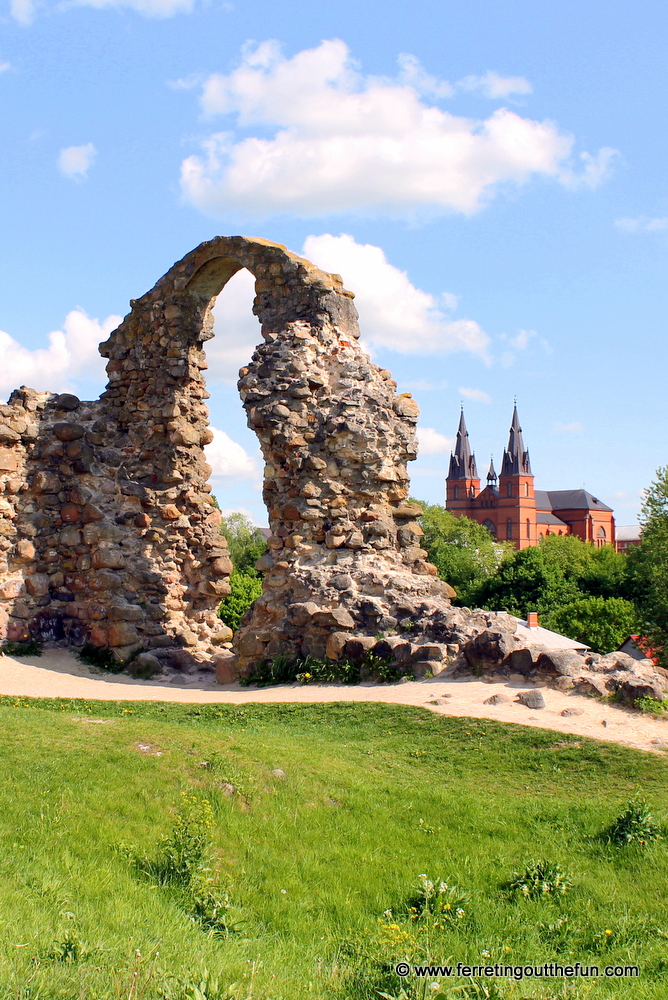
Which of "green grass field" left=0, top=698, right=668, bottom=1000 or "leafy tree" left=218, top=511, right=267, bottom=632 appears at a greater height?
"leafy tree" left=218, top=511, right=267, bottom=632

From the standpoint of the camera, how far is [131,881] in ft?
14.5

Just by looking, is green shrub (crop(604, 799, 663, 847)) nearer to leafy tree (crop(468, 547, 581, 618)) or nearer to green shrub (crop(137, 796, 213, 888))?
green shrub (crop(137, 796, 213, 888))

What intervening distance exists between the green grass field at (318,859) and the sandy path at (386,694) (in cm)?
44

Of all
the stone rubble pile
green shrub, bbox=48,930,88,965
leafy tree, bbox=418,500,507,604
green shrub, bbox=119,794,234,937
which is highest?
leafy tree, bbox=418,500,507,604

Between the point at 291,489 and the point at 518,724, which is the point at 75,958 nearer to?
the point at 518,724

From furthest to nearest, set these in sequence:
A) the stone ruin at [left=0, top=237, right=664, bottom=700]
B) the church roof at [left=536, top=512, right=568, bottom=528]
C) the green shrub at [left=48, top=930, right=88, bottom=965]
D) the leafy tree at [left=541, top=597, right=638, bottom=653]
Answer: the church roof at [left=536, top=512, right=568, bottom=528] < the leafy tree at [left=541, top=597, right=638, bottom=653] < the stone ruin at [left=0, top=237, right=664, bottom=700] < the green shrub at [left=48, top=930, right=88, bottom=965]

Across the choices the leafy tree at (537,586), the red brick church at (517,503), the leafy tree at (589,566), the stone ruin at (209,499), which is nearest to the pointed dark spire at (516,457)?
the red brick church at (517,503)

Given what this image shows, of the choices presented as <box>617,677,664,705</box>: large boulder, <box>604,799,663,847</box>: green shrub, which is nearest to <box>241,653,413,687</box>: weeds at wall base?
<box>617,677,664,705</box>: large boulder

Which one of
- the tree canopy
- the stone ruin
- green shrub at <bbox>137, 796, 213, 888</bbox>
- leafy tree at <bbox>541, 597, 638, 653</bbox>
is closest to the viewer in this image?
green shrub at <bbox>137, 796, 213, 888</bbox>

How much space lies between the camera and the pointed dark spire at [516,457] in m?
124

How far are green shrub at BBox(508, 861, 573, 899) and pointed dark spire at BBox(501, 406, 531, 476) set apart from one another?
394 feet

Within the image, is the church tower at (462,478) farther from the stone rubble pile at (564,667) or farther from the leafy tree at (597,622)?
the stone rubble pile at (564,667)

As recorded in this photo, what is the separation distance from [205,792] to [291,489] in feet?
21.2

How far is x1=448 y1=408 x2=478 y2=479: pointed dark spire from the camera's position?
131 metres
